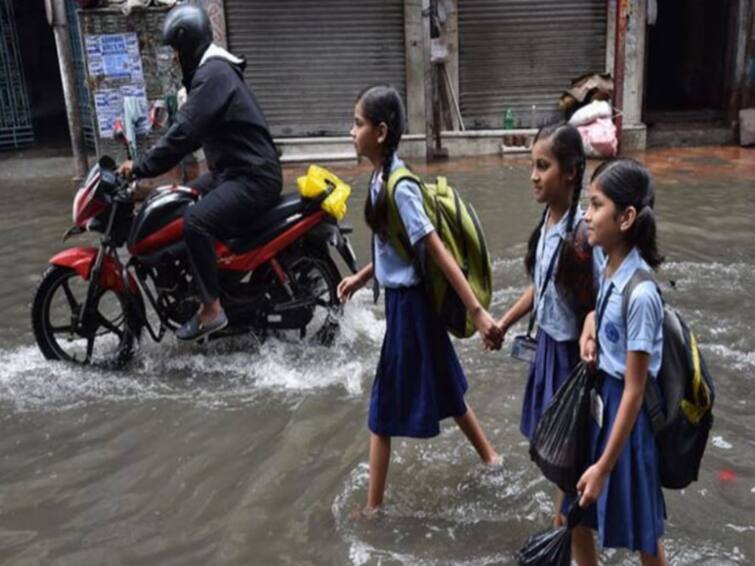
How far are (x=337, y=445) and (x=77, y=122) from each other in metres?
7.27

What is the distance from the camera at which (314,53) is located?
12062 millimetres

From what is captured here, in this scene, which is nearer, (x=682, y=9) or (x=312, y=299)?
(x=312, y=299)

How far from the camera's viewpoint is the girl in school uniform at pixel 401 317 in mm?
3064

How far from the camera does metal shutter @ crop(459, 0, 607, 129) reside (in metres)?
12.2

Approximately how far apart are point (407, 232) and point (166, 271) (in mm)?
2326

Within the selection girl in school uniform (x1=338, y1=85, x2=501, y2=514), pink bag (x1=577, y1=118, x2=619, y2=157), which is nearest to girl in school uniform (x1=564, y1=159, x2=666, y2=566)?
girl in school uniform (x1=338, y1=85, x2=501, y2=514)

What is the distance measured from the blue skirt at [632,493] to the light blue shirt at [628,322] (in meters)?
0.07

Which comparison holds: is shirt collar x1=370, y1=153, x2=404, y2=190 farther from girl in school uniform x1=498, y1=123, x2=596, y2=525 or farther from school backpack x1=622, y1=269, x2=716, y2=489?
school backpack x1=622, y1=269, x2=716, y2=489

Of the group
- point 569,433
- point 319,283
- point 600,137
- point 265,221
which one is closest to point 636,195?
point 569,433

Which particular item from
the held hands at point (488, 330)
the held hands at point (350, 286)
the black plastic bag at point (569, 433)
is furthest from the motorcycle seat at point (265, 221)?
the black plastic bag at point (569, 433)

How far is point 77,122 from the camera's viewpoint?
9.97 meters

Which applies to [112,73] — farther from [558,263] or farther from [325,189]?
[558,263]

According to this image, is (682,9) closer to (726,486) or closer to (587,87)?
(587,87)

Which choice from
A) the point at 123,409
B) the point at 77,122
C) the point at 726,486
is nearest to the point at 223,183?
the point at 123,409
